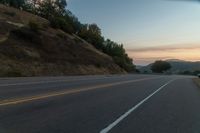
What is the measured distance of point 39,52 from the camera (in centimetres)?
6788

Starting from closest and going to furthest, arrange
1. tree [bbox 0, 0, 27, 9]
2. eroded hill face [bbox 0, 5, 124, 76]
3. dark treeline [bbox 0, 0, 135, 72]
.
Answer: eroded hill face [bbox 0, 5, 124, 76], dark treeline [bbox 0, 0, 135, 72], tree [bbox 0, 0, 27, 9]

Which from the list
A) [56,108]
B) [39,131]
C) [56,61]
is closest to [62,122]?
[39,131]

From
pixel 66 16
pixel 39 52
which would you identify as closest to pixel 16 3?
pixel 66 16

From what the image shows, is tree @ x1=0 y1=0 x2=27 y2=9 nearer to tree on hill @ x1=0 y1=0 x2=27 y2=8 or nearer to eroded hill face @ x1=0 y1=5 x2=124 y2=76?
tree on hill @ x1=0 y1=0 x2=27 y2=8

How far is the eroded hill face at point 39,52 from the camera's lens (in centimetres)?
5650

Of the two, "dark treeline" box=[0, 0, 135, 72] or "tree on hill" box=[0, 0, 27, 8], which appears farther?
"tree on hill" box=[0, 0, 27, 8]

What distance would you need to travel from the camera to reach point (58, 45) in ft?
260

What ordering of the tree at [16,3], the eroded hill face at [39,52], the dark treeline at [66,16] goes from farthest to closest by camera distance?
the tree at [16,3] < the dark treeline at [66,16] < the eroded hill face at [39,52]

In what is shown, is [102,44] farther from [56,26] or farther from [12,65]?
[12,65]

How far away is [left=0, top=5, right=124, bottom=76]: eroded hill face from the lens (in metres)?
56.5

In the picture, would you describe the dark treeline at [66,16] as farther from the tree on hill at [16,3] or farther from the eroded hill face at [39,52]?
the eroded hill face at [39,52]

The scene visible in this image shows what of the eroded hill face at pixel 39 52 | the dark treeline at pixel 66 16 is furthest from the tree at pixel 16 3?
the eroded hill face at pixel 39 52

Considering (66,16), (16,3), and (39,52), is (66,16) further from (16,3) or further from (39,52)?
(39,52)

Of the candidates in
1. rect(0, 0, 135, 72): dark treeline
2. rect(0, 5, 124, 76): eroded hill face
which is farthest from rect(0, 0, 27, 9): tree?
rect(0, 5, 124, 76): eroded hill face
